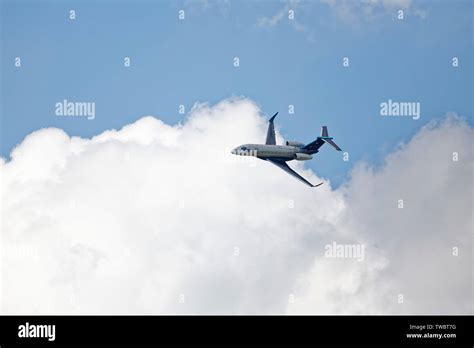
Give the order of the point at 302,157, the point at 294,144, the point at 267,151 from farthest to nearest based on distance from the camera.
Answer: the point at 302,157
the point at 294,144
the point at 267,151

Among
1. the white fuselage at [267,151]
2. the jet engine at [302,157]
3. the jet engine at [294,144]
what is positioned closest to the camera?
the white fuselage at [267,151]

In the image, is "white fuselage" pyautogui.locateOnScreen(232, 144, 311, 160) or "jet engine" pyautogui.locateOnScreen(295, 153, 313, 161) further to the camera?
"jet engine" pyautogui.locateOnScreen(295, 153, 313, 161)

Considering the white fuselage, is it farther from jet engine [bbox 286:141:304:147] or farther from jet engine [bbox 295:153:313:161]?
jet engine [bbox 286:141:304:147]

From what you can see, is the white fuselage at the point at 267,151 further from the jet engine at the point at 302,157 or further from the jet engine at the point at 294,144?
the jet engine at the point at 294,144

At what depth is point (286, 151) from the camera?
13488cm

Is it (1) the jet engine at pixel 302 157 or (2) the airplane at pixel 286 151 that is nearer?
(2) the airplane at pixel 286 151

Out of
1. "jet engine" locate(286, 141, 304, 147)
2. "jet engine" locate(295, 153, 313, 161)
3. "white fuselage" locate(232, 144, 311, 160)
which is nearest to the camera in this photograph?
"white fuselage" locate(232, 144, 311, 160)

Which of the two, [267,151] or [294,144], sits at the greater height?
[294,144]

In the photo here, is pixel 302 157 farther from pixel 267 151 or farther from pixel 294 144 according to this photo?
pixel 267 151

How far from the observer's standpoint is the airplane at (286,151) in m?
133

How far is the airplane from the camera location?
133 m

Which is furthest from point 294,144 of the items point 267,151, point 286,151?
point 267,151
